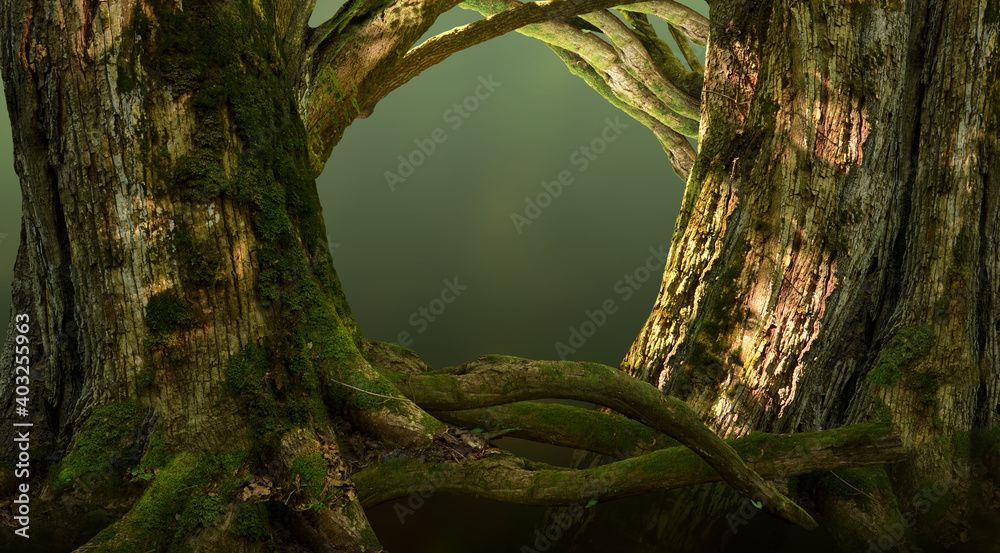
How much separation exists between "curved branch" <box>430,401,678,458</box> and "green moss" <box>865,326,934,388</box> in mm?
1105

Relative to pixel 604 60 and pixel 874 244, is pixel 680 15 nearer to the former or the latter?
pixel 604 60

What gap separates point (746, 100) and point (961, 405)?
6.26 feet

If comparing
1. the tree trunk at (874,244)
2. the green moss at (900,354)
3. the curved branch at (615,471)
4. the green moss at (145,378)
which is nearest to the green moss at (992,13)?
the tree trunk at (874,244)

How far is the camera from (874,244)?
3.26 metres

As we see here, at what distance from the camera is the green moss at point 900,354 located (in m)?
3.16

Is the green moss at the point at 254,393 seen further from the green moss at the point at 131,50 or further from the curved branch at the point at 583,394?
the green moss at the point at 131,50

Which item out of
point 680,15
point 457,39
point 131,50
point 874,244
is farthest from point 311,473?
point 680,15

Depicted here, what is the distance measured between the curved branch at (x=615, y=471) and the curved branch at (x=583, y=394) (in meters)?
0.12

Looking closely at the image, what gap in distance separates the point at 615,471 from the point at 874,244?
1885 millimetres

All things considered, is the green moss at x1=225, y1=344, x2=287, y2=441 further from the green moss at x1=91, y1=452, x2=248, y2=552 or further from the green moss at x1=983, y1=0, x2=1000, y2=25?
the green moss at x1=983, y1=0, x2=1000, y2=25

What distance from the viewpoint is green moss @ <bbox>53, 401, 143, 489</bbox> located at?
1.95 meters

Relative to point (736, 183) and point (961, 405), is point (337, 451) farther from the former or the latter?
point (961, 405)

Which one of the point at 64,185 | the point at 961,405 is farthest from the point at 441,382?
the point at 961,405

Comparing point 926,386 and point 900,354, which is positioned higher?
point 900,354
